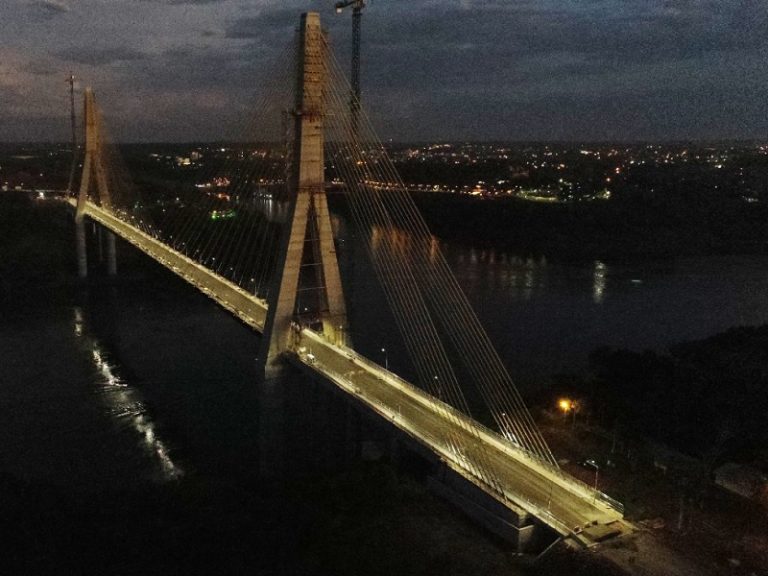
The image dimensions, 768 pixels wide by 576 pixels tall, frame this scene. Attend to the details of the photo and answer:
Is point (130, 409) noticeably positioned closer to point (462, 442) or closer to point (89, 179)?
point (462, 442)

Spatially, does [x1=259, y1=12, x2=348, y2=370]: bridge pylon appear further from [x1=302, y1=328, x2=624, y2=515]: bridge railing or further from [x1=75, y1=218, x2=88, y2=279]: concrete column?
[x1=75, y1=218, x2=88, y2=279]: concrete column

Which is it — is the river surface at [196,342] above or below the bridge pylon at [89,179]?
below

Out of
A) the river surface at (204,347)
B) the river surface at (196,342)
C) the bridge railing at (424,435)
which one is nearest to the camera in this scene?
the bridge railing at (424,435)

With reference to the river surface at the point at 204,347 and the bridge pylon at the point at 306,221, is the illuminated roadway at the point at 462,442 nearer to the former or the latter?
the bridge pylon at the point at 306,221

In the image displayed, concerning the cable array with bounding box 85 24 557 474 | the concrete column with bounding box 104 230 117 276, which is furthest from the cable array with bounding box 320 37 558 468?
the concrete column with bounding box 104 230 117 276

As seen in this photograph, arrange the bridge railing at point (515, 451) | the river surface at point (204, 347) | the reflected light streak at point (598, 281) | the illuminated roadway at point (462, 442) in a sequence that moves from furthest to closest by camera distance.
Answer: the reflected light streak at point (598, 281), the river surface at point (204, 347), the bridge railing at point (515, 451), the illuminated roadway at point (462, 442)

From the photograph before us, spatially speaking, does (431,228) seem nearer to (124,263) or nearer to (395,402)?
(124,263)

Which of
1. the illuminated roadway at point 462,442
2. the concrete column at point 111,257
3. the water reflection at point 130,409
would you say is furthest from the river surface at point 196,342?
the illuminated roadway at point 462,442
